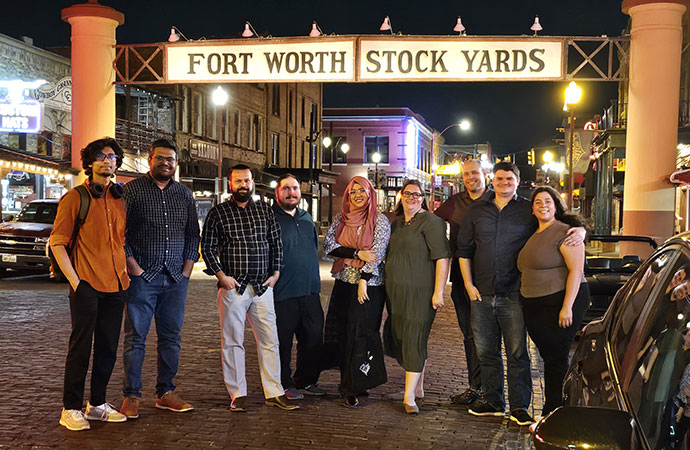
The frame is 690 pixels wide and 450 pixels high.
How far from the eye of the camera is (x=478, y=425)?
608 centimetres

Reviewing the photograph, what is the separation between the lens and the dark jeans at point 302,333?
22.3 feet

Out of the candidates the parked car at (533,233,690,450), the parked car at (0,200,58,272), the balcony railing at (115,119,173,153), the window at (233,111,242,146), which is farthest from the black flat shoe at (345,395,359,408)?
the window at (233,111,242,146)

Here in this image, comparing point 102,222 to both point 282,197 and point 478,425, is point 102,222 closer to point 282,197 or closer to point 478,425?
point 282,197

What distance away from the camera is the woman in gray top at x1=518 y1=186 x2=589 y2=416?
5695mm

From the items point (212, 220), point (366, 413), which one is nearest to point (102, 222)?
point (212, 220)

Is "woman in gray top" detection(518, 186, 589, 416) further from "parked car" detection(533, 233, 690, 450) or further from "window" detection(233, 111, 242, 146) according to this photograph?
"window" detection(233, 111, 242, 146)

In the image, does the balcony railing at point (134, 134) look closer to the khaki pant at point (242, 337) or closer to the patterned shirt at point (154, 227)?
the patterned shirt at point (154, 227)

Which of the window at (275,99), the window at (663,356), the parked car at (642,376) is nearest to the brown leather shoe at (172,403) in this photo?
the parked car at (642,376)

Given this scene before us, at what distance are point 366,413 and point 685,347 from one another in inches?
171

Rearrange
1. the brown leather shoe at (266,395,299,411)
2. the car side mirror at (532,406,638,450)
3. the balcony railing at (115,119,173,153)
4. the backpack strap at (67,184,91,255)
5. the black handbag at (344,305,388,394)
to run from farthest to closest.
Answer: the balcony railing at (115,119,173,153) → the black handbag at (344,305,388,394) → the brown leather shoe at (266,395,299,411) → the backpack strap at (67,184,91,255) → the car side mirror at (532,406,638,450)

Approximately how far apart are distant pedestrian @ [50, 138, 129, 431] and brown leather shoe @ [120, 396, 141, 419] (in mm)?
91

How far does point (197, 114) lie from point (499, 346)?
30304 millimetres

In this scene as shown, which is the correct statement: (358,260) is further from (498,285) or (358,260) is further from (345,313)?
(498,285)

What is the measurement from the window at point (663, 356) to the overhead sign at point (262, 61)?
12.6m
